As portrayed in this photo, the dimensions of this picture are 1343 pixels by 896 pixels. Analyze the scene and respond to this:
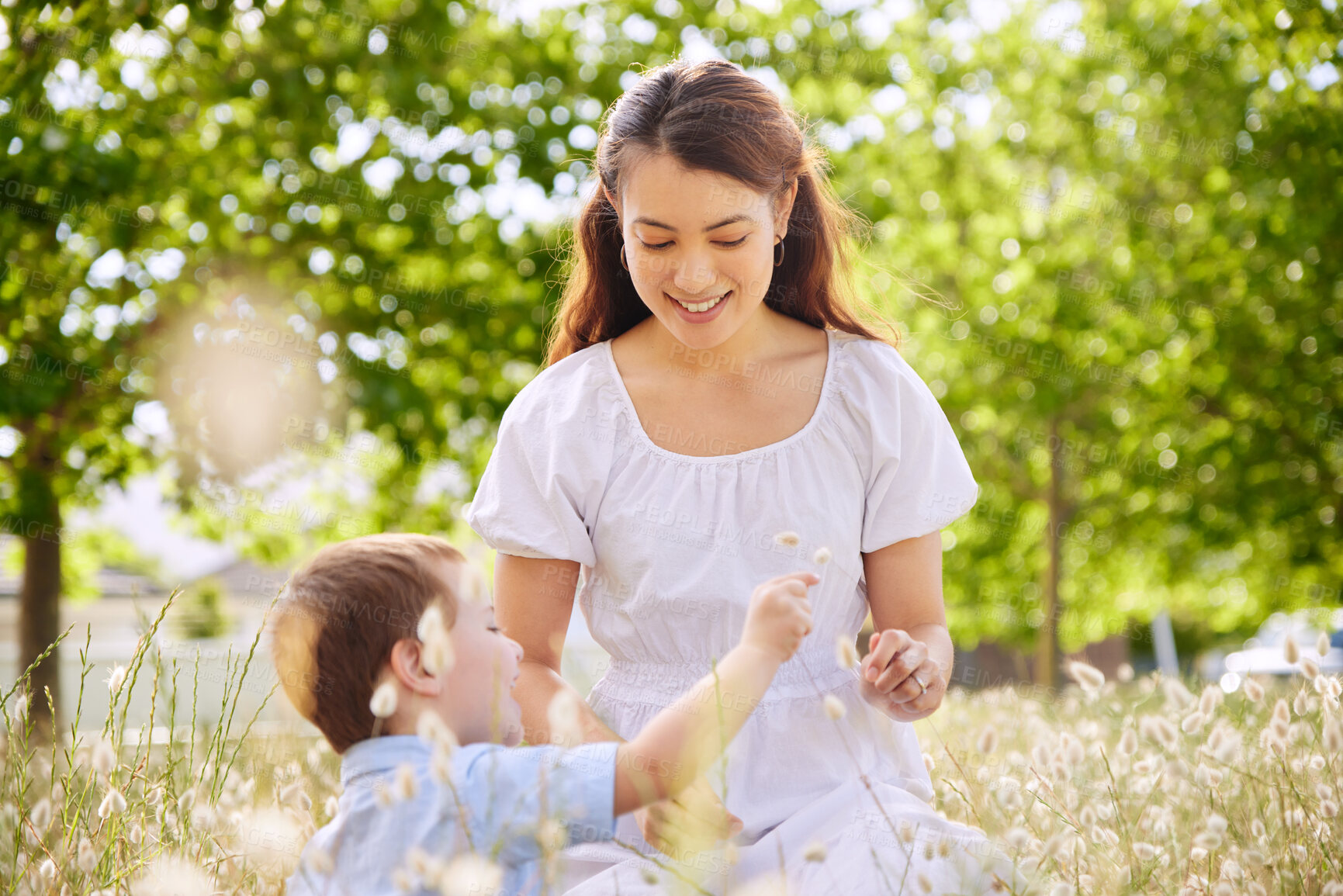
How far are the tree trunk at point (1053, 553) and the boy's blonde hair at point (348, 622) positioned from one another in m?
11.5

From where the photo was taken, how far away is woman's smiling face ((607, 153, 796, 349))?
2.38 meters

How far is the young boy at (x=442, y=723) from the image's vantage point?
1.77m

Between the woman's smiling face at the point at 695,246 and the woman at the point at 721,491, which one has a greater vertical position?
the woman's smiling face at the point at 695,246

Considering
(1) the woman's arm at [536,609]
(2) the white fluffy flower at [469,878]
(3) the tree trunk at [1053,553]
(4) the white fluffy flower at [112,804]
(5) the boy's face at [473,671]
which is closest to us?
(2) the white fluffy flower at [469,878]

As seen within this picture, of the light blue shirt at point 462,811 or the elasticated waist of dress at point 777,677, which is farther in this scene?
the elasticated waist of dress at point 777,677

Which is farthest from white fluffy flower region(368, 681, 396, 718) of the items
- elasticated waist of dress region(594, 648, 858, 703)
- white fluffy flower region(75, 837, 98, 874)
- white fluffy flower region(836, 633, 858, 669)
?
white fluffy flower region(75, 837, 98, 874)

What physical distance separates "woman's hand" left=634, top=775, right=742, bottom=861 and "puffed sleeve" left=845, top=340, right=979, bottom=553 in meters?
0.74

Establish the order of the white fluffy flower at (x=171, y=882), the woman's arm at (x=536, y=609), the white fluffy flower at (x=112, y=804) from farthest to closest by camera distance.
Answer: the woman's arm at (x=536, y=609), the white fluffy flower at (x=112, y=804), the white fluffy flower at (x=171, y=882)

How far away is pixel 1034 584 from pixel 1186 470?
341 cm

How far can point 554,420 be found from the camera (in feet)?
8.29

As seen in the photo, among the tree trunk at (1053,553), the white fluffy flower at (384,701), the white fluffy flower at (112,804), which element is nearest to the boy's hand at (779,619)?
the white fluffy flower at (384,701)

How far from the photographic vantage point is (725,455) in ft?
8.17

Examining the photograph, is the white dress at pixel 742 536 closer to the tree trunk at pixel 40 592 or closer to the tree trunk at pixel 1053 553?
the tree trunk at pixel 40 592

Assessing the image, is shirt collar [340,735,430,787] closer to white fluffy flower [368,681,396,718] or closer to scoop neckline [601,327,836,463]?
white fluffy flower [368,681,396,718]
